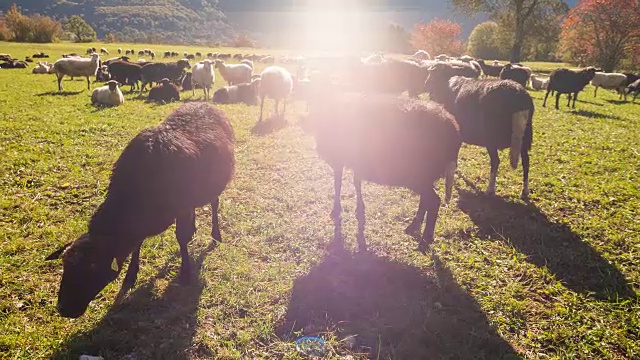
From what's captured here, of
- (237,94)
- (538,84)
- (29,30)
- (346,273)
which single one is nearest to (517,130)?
(346,273)

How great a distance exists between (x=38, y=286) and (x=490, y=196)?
8.17 metres

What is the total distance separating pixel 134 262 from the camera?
4.75 m

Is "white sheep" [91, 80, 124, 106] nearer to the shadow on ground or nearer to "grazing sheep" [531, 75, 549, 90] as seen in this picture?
the shadow on ground

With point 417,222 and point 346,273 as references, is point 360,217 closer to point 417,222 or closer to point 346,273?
point 417,222

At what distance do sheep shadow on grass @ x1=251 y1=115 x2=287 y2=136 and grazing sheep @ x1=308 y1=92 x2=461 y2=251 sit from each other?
6771mm

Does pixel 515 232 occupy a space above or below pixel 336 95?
below

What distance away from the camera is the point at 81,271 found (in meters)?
3.58

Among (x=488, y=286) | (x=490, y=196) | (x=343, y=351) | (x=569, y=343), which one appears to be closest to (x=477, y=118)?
(x=490, y=196)

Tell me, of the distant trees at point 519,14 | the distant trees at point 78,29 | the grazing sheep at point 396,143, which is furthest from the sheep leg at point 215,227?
the distant trees at point 78,29

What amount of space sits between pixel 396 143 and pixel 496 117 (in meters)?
3.12

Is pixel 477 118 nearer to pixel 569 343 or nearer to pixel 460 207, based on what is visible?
pixel 460 207

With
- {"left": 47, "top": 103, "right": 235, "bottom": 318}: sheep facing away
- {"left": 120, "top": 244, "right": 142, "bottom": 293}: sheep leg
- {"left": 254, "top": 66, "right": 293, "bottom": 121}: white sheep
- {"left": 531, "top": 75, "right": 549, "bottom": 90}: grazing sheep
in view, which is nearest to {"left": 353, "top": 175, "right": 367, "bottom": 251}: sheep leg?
{"left": 47, "top": 103, "right": 235, "bottom": 318}: sheep facing away

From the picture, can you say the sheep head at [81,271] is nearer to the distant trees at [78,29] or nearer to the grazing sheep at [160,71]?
the grazing sheep at [160,71]

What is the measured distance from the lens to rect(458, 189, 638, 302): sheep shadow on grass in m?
4.87
